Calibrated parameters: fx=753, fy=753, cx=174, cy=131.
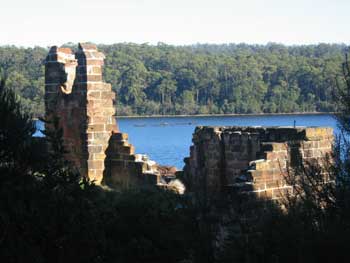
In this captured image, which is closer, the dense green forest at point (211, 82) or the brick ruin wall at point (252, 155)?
the brick ruin wall at point (252, 155)

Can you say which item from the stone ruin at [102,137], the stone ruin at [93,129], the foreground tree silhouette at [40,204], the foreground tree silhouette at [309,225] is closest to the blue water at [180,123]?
the stone ruin at [102,137]

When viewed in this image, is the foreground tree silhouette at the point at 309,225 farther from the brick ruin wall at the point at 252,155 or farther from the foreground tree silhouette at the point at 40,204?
the foreground tree silhouette at the point at 40,204

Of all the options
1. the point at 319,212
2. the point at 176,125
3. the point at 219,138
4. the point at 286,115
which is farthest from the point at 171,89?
the point at 319,212

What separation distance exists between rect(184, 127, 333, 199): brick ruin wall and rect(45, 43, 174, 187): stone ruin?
145 cm

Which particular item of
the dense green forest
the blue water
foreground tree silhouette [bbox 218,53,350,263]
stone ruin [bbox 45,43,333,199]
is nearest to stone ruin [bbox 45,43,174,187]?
stone ruin [bbox 45,43,333,199]

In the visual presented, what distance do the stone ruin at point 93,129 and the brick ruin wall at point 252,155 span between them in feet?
4.77

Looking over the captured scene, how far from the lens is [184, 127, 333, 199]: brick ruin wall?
13547mm

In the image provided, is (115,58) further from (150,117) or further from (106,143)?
(106,143)

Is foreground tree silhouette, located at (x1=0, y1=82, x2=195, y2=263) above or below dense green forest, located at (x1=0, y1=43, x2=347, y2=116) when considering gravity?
below

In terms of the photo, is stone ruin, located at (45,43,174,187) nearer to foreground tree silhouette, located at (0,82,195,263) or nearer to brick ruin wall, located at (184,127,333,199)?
brick ruin wall, located at (184,127,333,199)

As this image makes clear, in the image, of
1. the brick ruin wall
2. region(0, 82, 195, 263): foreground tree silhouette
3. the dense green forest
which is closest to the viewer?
region(0, 82, 195, 263): foreground tree silhouette

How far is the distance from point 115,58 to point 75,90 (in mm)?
77670

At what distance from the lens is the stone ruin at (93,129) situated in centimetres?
1681

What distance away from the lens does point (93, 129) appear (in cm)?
1684
